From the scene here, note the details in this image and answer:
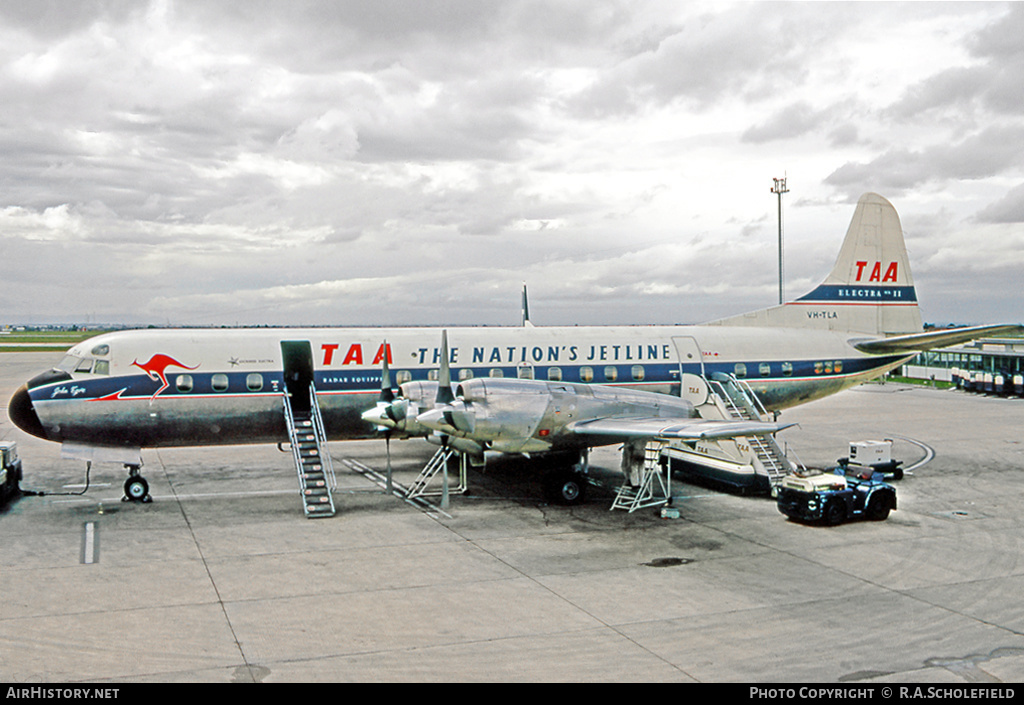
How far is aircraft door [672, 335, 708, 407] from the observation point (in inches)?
992

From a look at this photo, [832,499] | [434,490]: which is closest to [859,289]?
[832,499]

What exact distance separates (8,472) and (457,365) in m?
12.3

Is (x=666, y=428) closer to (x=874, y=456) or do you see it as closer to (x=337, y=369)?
(x=874, y=456)

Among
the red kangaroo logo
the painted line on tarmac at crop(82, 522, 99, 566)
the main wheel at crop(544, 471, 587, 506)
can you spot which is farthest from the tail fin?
the painted line on tarmac at crop(82, 522, 99, 566)

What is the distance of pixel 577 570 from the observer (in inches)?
588

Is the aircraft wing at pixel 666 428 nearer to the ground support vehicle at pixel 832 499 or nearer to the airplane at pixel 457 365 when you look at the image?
the airplane at pixel 457 365

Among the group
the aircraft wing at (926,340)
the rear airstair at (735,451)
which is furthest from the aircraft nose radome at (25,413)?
the aircraft wing at (926,340)

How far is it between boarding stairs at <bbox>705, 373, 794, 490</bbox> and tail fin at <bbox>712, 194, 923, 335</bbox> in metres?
3.69

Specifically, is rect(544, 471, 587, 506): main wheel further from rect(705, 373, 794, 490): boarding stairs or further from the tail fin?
the tail fin

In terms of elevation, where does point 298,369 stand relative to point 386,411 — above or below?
above

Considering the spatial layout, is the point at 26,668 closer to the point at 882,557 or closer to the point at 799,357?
the point at 882,557

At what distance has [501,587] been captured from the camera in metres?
13.9

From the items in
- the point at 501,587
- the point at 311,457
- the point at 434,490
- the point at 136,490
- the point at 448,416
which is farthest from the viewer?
the point at 434,490
